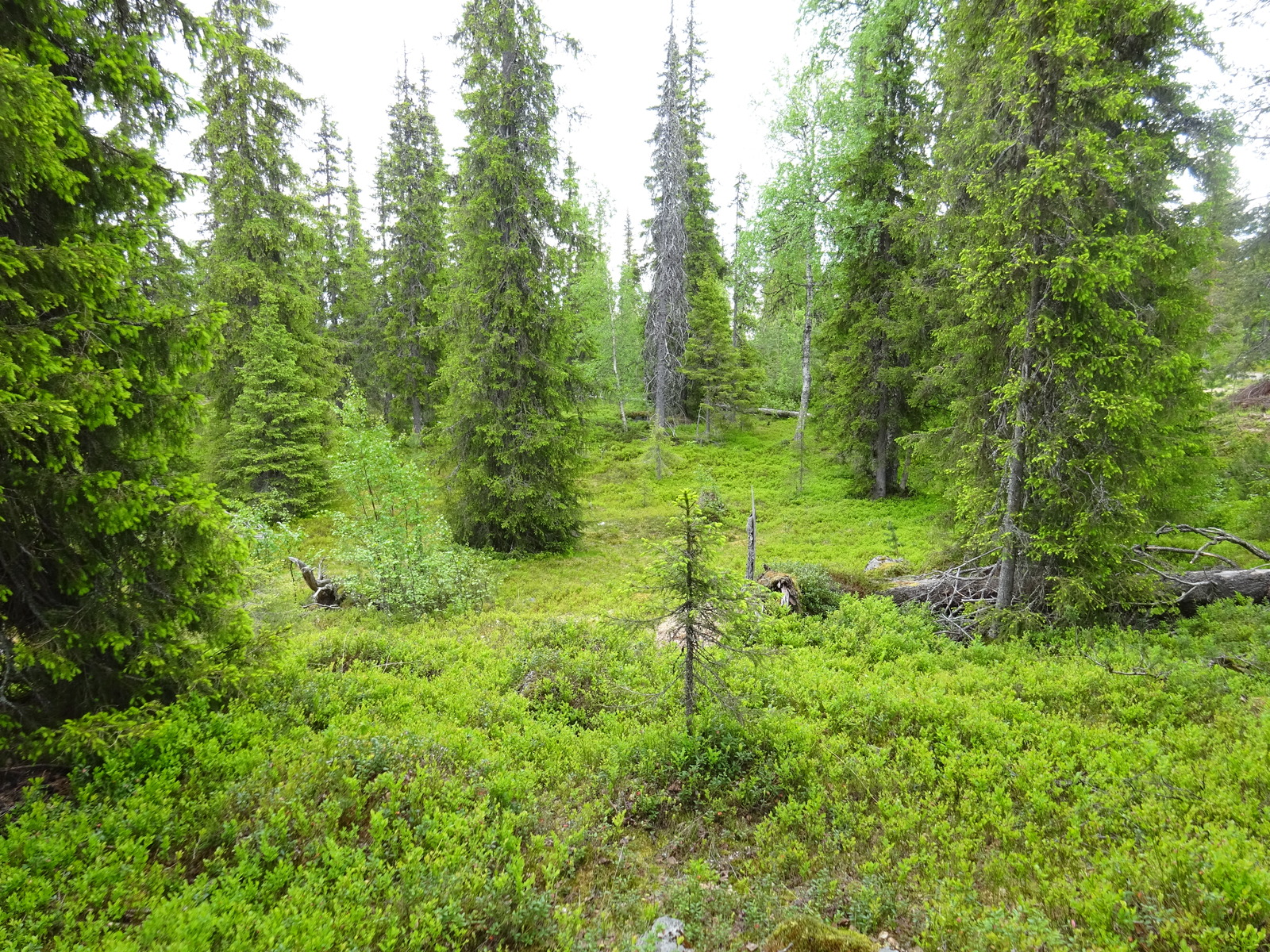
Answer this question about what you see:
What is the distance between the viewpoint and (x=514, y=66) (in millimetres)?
14742

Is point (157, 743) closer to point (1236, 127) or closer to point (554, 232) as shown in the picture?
point (554, 232)

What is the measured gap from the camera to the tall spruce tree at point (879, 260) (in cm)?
1706

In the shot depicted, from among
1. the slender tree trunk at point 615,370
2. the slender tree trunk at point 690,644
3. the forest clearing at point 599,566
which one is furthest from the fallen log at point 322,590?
the slender tree trunk at point 615,370

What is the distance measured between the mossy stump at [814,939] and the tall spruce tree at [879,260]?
15132 mm

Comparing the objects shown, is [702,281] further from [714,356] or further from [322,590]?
[322,590]

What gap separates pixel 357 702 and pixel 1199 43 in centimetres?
1561

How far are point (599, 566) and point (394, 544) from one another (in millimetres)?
5549

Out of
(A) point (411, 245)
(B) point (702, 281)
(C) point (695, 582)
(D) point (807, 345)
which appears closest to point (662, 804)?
(C) point (695, 582)

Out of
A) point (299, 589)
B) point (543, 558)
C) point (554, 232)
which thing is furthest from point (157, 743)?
point (554, 232)

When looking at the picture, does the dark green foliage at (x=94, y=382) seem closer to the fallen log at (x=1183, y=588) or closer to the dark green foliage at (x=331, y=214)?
the fallen log at (x=1183, y=588)

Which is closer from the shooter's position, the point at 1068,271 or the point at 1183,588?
the point at 1068,271

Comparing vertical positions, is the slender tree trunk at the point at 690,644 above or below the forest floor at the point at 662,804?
above

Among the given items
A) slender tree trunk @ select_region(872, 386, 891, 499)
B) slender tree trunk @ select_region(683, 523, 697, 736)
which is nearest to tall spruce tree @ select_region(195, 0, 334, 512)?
slender tree trunk @ select_region(683, 523, 697, 736)

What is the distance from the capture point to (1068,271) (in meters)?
7.47
